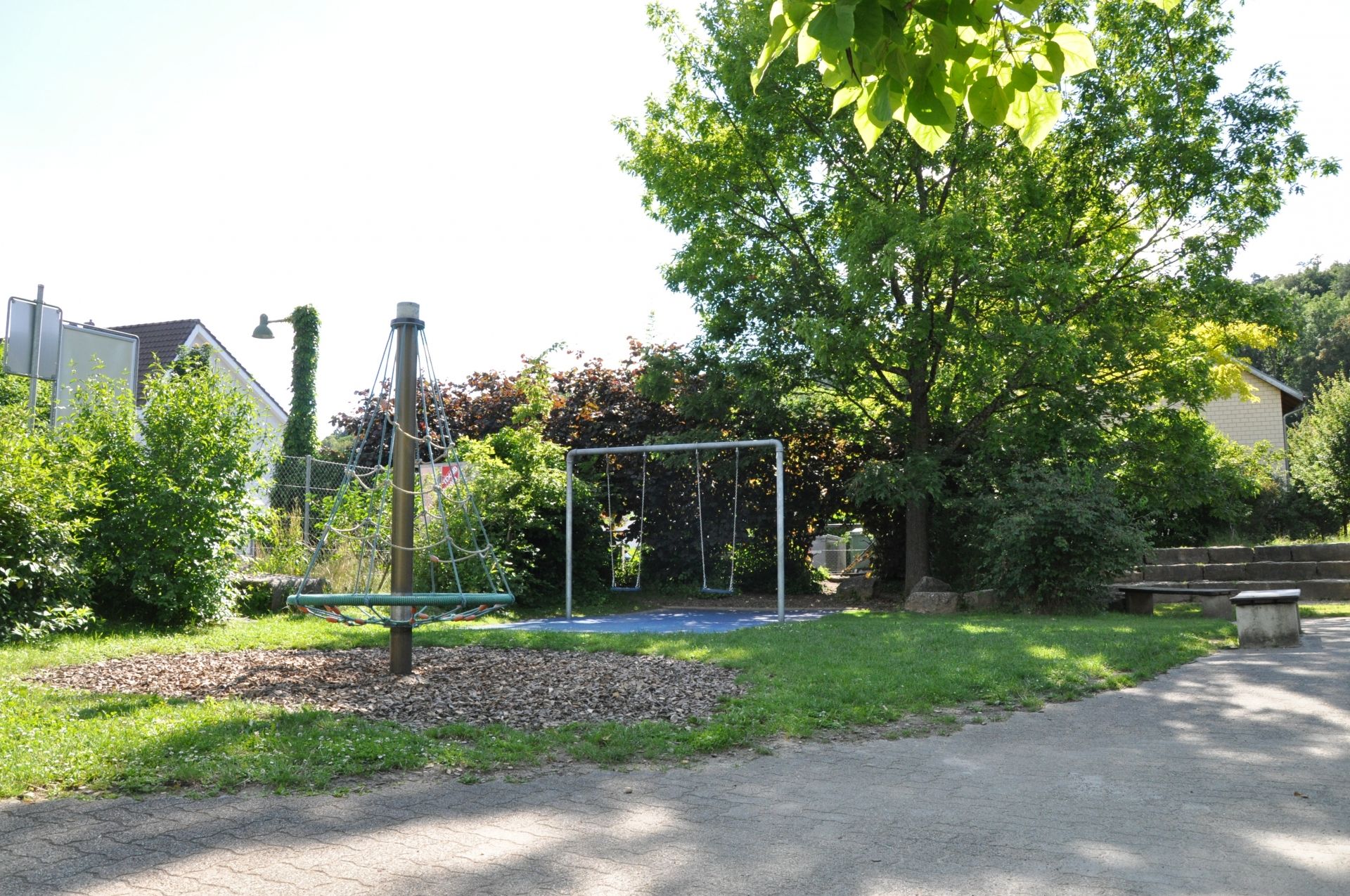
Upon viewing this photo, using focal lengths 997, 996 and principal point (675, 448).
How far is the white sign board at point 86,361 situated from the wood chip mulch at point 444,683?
4.45 m

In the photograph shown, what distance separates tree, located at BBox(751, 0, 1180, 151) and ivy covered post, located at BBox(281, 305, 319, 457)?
2523 centimetres

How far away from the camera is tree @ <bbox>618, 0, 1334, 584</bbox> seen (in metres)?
14.4

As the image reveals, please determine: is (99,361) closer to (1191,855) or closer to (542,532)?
(542,532)

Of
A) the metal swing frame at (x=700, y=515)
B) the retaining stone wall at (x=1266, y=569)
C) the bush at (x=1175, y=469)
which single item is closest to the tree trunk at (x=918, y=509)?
the metal swing frame at (x=700, y=515)

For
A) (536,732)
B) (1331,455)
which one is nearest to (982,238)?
(536,732)

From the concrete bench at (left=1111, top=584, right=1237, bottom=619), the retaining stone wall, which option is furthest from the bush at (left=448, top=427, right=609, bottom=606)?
the retaining stone wall

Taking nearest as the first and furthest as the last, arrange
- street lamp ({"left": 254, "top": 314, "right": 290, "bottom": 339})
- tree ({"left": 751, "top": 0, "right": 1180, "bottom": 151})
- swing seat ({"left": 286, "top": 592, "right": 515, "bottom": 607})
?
1. tree ({"left": 751, "top": 0, "right": 1180, "bottom": 151})
2. swing seat ({"left": 286, "top": 592, "right": 515, "bottom": 607})
3. street lamp ({"left": 254, "top": 314, "right": 290, "bottom": 339})

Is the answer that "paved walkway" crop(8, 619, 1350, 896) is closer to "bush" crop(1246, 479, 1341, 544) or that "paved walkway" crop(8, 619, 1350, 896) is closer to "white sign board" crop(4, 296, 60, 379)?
"white sign board" crop(4, 296, 60, 379)

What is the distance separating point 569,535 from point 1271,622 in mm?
8685

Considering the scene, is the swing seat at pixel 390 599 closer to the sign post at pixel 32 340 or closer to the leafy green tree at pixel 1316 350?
the sign post at pixel 32 340

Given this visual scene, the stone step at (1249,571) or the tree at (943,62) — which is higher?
the tree at (943,62)

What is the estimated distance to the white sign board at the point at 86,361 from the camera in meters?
11.4

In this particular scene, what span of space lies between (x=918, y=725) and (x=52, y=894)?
4542 mm

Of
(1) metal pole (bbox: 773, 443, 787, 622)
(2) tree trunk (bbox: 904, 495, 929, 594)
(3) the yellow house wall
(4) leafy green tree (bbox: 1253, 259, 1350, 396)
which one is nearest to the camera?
(1) metal pole (bbox: 773, 443, 787, 622)
